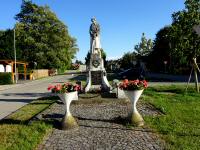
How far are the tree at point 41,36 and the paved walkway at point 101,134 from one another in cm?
5512

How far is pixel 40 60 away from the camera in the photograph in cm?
6781

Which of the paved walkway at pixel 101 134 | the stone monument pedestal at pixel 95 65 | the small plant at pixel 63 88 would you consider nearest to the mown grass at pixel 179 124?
the paved walkway at pixel 101 134

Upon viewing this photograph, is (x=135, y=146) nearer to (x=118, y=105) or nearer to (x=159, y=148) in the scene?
(x=159, y=148)

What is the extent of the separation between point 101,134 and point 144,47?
232 feet

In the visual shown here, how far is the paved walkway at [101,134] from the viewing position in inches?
309

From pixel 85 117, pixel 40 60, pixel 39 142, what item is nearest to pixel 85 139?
pixel 39 142

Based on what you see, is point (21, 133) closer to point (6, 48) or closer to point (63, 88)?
point (63, 88)

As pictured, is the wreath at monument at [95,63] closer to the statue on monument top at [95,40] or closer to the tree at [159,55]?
the statue on monument top at [95,40]

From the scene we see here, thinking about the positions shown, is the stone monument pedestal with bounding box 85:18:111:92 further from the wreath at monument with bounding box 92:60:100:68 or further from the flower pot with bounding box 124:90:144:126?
the flower pot with bounding box 124:90:144:126

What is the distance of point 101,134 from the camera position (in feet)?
29.5

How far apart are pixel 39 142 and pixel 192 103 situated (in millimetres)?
7866

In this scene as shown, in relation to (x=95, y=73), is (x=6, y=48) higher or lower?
higher

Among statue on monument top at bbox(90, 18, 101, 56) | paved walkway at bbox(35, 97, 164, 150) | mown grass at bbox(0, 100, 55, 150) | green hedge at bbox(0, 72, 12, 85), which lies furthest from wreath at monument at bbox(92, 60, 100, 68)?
green hedge at bbox(0, 72, 12, 85)

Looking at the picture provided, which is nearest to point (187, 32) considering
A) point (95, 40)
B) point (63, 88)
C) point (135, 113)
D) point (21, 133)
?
point (95, 40)
